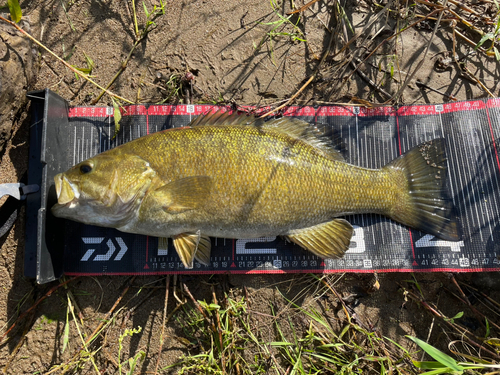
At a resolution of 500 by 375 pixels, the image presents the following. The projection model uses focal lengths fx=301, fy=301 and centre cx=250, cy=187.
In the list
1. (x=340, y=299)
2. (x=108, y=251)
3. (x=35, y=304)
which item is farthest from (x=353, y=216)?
(x=35, y=304)

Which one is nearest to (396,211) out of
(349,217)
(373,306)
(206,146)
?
(349,217)

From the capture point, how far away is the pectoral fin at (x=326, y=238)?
98.6 inches

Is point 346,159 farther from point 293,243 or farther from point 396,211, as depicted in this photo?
point 293,243

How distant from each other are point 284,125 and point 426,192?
1367 millimetres

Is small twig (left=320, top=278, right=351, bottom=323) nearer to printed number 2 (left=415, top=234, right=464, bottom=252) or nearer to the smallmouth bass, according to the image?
the smallmouth bass

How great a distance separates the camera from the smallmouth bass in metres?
2.24

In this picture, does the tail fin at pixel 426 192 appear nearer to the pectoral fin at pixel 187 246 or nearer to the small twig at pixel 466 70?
the small twig at pixel 466 70

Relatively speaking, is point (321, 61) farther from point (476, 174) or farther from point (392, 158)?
point (476, 174)

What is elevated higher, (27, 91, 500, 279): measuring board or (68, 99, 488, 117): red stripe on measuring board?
(68, 99, 488, 117): red stripe on measuring board

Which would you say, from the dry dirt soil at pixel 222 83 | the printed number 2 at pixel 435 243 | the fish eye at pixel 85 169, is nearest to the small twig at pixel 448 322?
the dry dirt soil at pixel 222 83

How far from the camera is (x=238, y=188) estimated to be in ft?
7.41

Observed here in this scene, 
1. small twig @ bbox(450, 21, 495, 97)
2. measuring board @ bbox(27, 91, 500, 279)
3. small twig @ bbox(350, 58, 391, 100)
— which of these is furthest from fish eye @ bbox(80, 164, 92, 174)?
small twig @ bbox(450, 21, 495, 97)

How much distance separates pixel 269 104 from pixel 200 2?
123 centimetres

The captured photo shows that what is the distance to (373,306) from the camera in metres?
2.71
